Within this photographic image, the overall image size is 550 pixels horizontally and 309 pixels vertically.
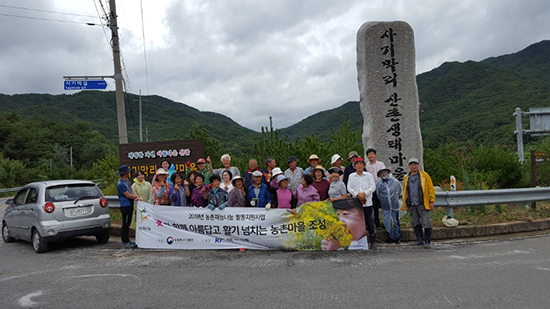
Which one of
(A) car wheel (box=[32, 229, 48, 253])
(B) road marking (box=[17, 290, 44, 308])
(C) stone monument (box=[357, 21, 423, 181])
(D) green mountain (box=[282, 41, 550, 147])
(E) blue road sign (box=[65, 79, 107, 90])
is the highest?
(D) green mountain (box=[282, 41, 550, 147])

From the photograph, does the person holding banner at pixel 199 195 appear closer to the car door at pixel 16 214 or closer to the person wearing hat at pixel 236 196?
the person wearing hat at pixel 236 196

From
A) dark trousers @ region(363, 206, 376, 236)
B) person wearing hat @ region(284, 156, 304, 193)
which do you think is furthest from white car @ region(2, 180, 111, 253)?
dark trousers @ region(363, 206, 376, 236)

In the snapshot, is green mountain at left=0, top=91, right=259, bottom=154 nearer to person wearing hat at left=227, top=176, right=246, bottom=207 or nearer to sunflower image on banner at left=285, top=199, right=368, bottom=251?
person wearing hat at left=227, top=176, right=246, bottom=207

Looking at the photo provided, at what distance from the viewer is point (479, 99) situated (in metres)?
80.1

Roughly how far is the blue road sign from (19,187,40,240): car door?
248 inches

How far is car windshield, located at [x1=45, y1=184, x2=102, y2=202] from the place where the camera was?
311 inches

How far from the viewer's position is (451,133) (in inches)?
2318

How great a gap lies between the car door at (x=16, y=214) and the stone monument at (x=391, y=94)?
8177 millimetres

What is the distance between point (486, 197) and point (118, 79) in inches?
466

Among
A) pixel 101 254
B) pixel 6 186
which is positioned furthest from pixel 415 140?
pixel 6 186

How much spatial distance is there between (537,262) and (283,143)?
8.67 meters

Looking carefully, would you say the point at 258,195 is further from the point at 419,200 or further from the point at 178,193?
the point at 419,200

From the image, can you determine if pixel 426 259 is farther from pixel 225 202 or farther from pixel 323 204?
pixel 225 202

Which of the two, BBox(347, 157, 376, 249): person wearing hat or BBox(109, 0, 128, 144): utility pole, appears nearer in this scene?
BBox(347, 157, 376, 249): person wearing hat
